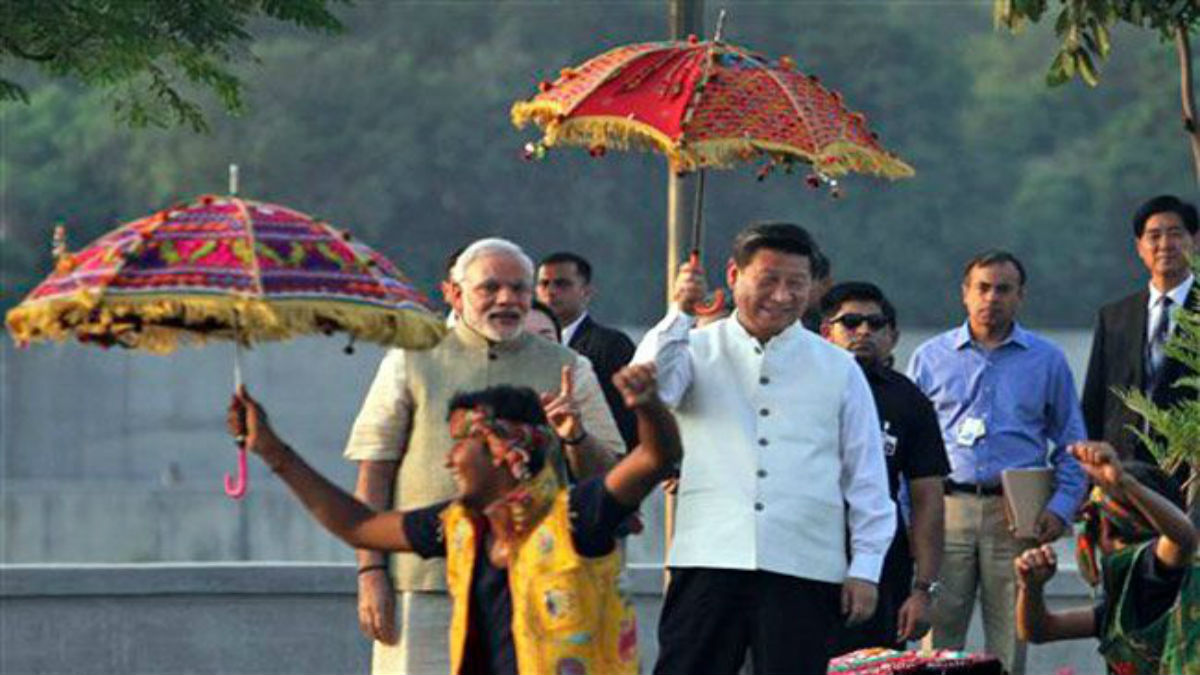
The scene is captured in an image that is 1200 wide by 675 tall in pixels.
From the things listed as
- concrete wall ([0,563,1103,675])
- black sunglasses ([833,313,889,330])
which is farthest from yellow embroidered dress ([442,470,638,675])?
concrete wall ([0,563,1103,675])

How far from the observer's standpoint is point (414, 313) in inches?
324

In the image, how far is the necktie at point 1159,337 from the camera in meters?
13.5

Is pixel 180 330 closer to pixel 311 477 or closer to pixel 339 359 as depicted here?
pixel 311 477

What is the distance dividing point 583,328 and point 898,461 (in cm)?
169

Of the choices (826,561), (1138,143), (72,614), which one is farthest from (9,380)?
(826,561)

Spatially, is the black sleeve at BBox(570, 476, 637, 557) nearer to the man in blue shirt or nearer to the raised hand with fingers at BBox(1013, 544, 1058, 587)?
the raised hand with fingers at BBox(1013, 544, 1058, 587)

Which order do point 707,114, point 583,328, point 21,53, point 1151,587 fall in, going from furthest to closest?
point 21,53
point 583,328
point 707,114
point 1151,587

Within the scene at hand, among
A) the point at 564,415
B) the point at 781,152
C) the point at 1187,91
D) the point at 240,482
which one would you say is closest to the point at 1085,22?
the point at 1187,91

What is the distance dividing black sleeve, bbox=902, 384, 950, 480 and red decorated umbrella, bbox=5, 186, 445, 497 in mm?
3737

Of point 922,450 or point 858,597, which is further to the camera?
point 922,450

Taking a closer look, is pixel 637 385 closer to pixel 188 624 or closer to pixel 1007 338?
pixel 1007 338

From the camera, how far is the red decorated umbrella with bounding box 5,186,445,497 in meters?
8.02

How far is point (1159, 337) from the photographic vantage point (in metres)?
13.5

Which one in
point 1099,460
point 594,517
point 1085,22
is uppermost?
point 1085,22
